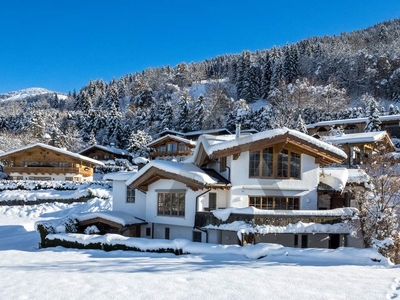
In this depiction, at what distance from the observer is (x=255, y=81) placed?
79.8m

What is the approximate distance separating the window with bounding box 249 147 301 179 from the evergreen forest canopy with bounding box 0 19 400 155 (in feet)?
81.5

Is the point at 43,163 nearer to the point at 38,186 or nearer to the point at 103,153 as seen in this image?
the point at 38,186

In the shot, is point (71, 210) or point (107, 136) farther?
point (107, 136)

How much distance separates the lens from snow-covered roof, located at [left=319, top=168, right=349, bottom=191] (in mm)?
17844

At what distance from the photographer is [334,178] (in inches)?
730

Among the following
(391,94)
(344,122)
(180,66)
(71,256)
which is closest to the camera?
(71,256)

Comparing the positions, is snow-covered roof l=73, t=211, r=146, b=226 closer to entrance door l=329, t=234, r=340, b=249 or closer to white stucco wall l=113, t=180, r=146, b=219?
white stucco wall l=113, t=180, r=146, b=219

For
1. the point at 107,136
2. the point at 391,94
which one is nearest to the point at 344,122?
the point at 391,94

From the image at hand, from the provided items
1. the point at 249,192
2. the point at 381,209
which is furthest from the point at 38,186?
the point at 381,209

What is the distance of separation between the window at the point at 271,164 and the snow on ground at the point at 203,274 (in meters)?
5.62

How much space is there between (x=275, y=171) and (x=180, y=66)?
92.2 metres

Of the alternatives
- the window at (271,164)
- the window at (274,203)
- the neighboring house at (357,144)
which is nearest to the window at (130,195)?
the window at (274,203)

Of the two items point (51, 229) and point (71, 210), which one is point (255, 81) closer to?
point (71, 210)

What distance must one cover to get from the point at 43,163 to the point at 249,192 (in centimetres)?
3215
